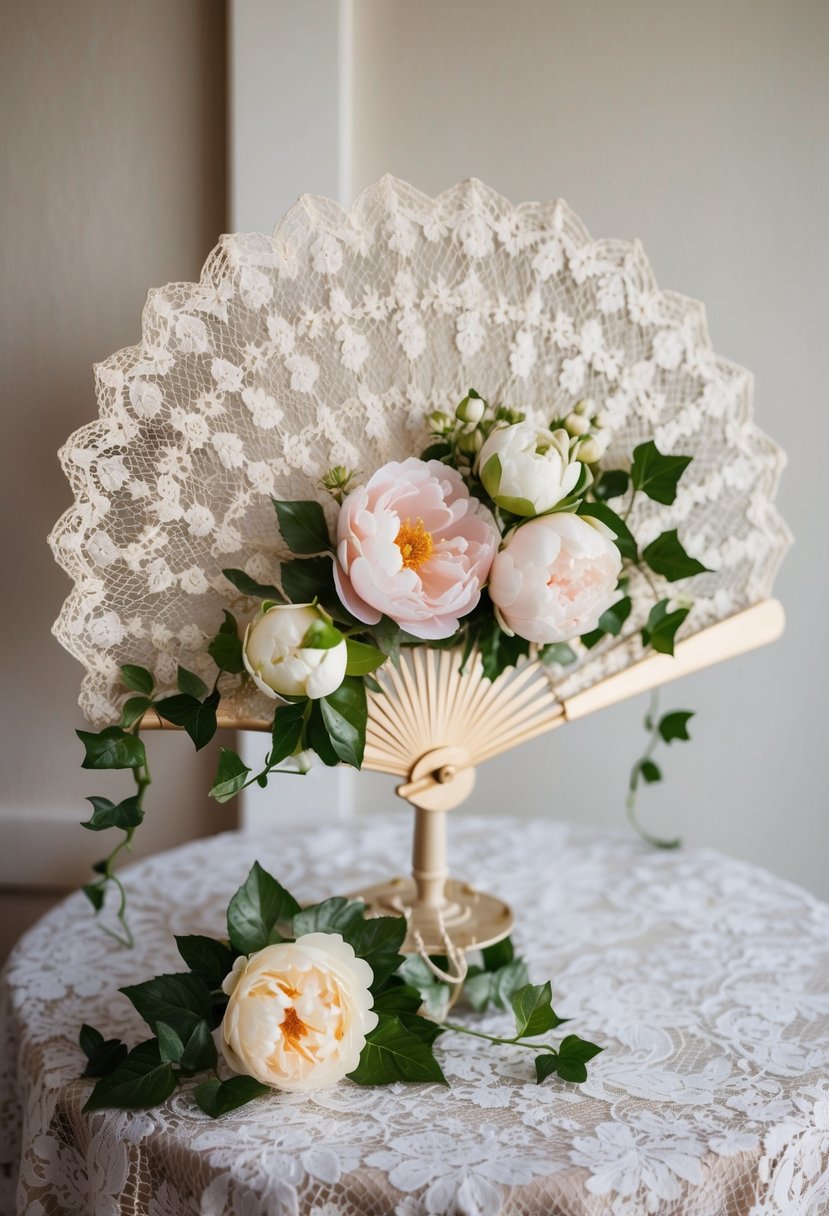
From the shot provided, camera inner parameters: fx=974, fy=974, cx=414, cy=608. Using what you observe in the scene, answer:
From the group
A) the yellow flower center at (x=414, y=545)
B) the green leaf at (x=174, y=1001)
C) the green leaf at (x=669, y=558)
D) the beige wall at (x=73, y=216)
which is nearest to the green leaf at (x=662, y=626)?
the green leaf at (x=669, y=558)

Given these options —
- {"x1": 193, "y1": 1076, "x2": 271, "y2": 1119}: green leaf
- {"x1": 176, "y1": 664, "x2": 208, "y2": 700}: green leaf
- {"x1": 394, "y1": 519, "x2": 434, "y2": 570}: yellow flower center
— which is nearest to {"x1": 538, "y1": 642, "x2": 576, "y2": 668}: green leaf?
{"x1": 394, "y1": 519, "x2": 434, "y2": 570}: yellow flower center

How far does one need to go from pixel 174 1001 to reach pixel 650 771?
71cm

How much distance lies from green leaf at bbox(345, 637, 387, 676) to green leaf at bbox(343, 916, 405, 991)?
211 mm

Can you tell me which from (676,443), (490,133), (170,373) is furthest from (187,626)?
(490,133)

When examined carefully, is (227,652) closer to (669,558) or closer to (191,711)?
(191,711)

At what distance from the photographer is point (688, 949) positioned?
1.00 m

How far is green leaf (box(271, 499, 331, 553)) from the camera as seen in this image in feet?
2.64

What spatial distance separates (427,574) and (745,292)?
2.44 feet

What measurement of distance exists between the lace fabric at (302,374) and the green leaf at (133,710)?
0.03m

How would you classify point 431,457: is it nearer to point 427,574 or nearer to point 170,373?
point 427,574

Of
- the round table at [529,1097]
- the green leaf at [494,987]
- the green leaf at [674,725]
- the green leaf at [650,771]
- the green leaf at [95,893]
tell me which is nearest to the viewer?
the round table at [529,1097]

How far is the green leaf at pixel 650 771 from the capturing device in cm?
127

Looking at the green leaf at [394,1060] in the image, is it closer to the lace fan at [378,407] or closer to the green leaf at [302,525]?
the lace fan at [378,407]

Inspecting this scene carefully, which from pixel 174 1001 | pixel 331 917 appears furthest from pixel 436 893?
pixel 174 1001
